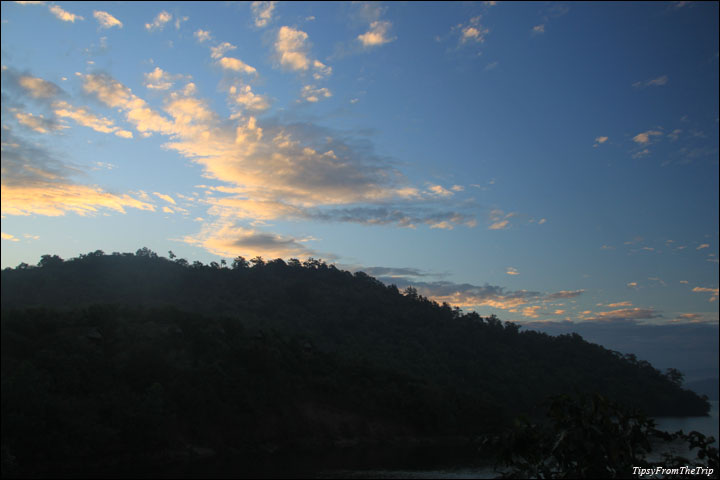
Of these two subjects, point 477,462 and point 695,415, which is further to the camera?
point 695,415

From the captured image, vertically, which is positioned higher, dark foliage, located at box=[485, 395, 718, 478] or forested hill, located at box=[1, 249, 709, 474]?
dark foliage, located at box=[485, 395, 718, 478]

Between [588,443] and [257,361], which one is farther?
[257,361]

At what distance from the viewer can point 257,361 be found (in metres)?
52.3

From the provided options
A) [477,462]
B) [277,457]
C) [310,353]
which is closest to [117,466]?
[277,457]

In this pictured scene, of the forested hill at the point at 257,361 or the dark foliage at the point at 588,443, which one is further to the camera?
the forested hill at the point at 257,361

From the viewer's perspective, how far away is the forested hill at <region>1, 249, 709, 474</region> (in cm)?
3086

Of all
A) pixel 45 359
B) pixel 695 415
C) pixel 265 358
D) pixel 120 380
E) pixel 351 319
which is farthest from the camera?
pixel 695 415

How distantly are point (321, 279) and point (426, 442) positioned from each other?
49.4 metres

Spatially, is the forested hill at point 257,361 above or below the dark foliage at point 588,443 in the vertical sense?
below

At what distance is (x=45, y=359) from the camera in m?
34.5

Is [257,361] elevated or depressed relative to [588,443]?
depressed

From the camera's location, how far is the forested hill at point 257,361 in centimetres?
3086

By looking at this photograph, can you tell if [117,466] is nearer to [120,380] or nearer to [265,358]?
[120,380]

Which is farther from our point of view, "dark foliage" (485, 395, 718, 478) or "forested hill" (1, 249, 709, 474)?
"forested hill" (1, 249, 709, 474)
